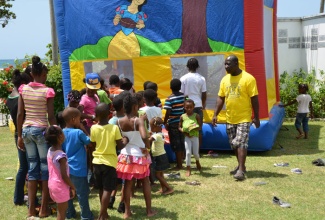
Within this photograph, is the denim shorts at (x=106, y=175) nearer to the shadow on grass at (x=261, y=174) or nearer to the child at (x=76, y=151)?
the child at (x=76, y=151)

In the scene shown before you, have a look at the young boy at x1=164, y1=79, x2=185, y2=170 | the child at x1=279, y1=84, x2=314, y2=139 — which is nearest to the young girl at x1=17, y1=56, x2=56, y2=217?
the young boy at x1=164, y1=79, x2=185, y2=170

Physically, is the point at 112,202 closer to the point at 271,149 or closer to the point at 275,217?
the point at 275,217

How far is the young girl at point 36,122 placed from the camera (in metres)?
5.06

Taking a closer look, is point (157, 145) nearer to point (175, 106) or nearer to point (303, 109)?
point (175, 106)

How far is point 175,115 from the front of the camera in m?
7.39

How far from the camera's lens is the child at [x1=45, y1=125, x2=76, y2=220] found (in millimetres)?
4414

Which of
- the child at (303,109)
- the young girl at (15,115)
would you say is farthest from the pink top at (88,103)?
the child at (303,109)

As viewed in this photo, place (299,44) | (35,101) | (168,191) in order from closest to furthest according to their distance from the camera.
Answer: (35,101), (168,191), (299,44)

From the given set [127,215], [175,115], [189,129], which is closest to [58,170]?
[127,215]

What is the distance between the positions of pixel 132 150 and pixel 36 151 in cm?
116

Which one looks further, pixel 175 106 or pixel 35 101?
pixel 175 106

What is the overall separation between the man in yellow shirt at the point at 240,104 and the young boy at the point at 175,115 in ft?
2.77

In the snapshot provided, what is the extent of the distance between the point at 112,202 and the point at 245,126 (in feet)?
8.21

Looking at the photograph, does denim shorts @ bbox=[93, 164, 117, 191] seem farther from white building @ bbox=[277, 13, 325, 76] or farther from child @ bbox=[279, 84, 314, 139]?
white building @ bbox=[277, 13, 325, 76]
